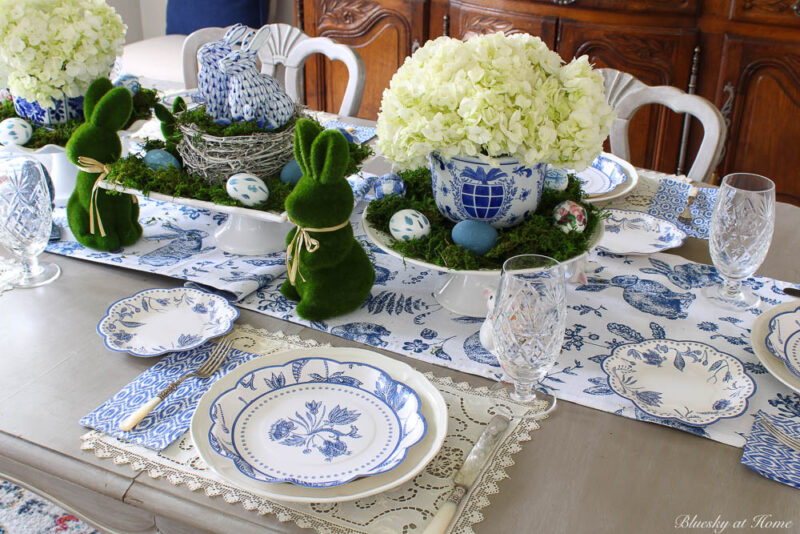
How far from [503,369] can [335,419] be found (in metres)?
0.21

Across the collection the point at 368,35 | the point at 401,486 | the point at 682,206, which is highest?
the point at 368,35

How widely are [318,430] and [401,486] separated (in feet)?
Answer: 0.41

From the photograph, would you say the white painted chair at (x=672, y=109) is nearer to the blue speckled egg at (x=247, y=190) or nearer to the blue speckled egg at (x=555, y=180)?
the blue speckled egg at (x=555, y=180)

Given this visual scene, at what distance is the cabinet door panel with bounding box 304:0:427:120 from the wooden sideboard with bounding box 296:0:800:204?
0.17m

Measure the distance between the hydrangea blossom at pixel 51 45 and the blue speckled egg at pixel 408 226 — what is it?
28.1 inches

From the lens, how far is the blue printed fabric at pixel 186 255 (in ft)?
3.72

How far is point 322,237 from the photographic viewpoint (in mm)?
1001

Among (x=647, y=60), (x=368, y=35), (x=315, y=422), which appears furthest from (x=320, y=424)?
(x=368, y=35)

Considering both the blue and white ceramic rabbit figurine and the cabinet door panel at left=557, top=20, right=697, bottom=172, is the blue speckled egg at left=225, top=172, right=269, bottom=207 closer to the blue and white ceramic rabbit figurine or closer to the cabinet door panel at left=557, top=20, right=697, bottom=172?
the blue and white ceramic rabbit figurine

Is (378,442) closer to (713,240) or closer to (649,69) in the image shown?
(713,240)

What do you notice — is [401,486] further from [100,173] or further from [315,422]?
[100,173]

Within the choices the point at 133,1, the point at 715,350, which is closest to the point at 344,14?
the point at 133,1

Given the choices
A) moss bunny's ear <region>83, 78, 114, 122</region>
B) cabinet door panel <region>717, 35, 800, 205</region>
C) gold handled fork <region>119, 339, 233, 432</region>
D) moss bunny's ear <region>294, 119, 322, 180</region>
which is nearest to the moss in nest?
moss bunny's ear <region>83, 78, 114, 122</region>

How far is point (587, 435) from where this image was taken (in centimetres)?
83
